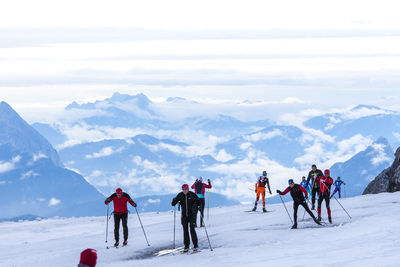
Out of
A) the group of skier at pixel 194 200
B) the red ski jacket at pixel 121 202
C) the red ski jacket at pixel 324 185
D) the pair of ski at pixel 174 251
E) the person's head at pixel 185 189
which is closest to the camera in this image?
the person's head at pixel 185 189

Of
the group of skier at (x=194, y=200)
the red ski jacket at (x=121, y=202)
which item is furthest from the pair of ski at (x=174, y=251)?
the red ski jacket at (x=121, y=202)

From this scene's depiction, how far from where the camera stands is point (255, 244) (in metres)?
22.9

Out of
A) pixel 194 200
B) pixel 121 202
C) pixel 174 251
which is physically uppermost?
pixel 121 202

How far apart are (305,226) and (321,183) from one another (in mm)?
1950

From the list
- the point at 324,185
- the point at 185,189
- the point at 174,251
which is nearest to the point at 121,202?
the point at 174,251

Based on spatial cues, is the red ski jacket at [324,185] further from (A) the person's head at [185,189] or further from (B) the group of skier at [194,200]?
(A) the person's head at [185,189]

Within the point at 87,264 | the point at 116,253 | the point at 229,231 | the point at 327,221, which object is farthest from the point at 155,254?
the point at 87,264

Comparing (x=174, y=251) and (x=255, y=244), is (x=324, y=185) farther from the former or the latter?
Result: (x=174, y=251)

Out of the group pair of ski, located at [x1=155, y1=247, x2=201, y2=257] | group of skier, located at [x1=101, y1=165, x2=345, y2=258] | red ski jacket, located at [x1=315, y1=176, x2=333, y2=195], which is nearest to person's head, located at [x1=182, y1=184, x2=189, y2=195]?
group of skier, located at [x1=101, y1=165, x2=345, y2=258]

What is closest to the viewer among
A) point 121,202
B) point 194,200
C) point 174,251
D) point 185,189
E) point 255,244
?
point 185,189

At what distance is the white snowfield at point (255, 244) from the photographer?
60.0ft

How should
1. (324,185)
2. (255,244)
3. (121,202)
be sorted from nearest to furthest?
(255,244)
(121,202)
(324,185)

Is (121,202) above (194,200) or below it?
above

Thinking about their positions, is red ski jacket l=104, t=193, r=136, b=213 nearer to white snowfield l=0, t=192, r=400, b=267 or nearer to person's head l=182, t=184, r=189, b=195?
white snowfield l=0, t=192, r=400, b=267
